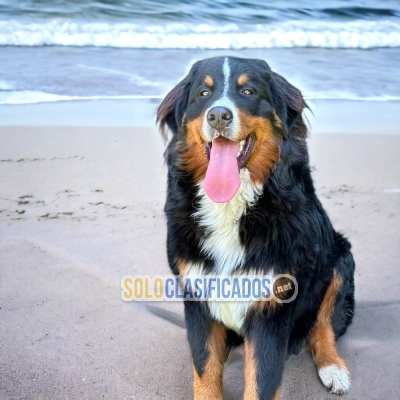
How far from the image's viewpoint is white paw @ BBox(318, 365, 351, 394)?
3172mm

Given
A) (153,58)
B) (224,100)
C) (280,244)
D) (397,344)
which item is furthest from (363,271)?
(153,58)

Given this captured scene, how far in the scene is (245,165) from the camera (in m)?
2.96

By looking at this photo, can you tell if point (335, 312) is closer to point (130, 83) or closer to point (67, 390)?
point (67, 390)


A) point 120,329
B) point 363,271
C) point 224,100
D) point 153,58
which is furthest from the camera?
point 153,58

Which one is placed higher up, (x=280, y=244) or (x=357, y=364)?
(x=280, y=244)

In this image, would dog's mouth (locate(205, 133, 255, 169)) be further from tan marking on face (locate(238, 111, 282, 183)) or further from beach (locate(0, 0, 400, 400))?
beach (locate(0, 0, 400, 400))

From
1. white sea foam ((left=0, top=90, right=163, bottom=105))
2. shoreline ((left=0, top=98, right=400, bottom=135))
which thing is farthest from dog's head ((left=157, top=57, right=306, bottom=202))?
white sea foam ((left=0, top=90, right=163, bottom=105))

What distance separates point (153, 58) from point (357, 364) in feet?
23.1

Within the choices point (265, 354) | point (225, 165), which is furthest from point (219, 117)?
point (265, 354)

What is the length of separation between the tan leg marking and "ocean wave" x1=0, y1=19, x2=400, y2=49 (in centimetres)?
769

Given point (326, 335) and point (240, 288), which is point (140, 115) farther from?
point (240, 288)

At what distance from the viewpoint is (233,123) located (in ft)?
9.22

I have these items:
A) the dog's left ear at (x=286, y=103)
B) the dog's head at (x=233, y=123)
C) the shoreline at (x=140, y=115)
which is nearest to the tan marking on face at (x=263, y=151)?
the dog's head at (x=233, y=123)

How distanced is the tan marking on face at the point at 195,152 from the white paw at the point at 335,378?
116 cm
